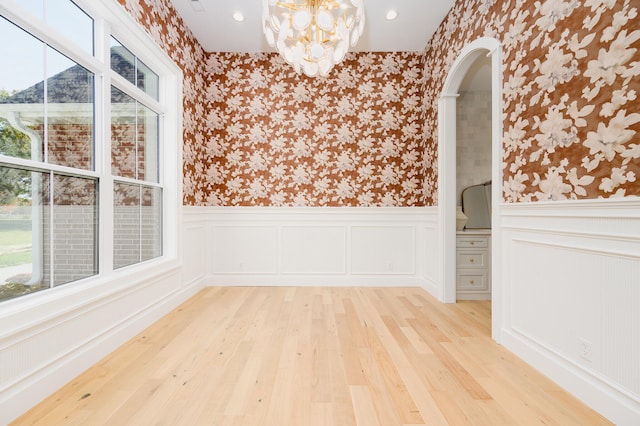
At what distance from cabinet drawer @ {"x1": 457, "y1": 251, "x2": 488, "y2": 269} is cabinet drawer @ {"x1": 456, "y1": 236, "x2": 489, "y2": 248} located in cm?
8

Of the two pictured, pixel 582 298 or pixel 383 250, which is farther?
pixel 383 250

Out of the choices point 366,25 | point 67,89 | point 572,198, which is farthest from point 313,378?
point 366,25

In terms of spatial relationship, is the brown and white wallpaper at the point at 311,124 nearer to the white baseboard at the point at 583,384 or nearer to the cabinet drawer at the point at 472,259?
the cabinet drawer at the point at 472,259

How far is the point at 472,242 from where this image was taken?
3662 millimetres

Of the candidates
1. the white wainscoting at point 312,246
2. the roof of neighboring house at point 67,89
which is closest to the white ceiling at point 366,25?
the roof of neighboring house at point 67,89

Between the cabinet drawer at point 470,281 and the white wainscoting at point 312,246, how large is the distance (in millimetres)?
690

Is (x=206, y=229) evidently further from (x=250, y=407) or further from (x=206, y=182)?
(x=250, y=407)

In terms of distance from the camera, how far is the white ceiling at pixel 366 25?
3363 millimetres

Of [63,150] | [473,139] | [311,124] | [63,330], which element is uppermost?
[311,124]

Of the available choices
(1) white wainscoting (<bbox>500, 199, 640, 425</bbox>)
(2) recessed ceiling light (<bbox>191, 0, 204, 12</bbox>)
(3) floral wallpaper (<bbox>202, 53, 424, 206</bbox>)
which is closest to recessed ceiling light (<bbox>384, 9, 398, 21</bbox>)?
(3) floral wallpaper (<bbox>202, 53, 424, 206</bbox>)

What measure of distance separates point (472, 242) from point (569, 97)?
2.12 meters

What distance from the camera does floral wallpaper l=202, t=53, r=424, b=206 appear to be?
431 centimetres

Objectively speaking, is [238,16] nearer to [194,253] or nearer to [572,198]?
[194,253]

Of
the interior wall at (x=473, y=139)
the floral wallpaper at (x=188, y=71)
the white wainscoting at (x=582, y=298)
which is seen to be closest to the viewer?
the white wainscoting at (x=582, y=298)
